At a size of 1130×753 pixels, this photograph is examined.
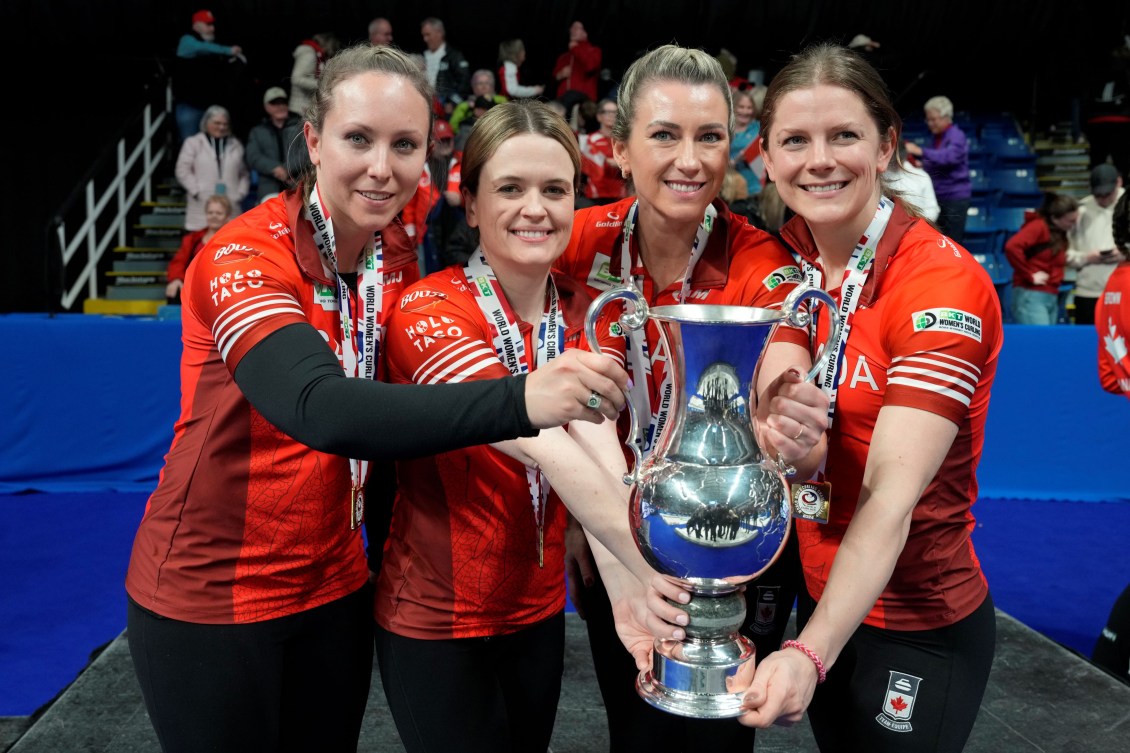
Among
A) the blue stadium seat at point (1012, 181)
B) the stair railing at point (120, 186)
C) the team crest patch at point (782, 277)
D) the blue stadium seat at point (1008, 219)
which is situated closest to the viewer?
the team crest patch at point (782, 277)

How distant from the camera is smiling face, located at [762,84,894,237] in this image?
178cm

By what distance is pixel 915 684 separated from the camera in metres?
1.79

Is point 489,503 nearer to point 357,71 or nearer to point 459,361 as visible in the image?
point 459,361

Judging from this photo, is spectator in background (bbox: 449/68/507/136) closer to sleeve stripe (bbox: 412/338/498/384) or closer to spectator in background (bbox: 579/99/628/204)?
spectator in background (bbox: 579/99/628/204)

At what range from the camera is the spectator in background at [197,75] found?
971 cm

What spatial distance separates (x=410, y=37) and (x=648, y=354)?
36.0ft

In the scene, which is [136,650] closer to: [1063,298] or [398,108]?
[398,108]

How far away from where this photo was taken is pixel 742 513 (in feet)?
4.42

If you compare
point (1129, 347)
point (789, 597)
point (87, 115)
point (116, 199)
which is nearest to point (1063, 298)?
point (1129, 347)

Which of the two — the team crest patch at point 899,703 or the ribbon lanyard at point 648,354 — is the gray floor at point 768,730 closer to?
the team crest patch at point 899,703

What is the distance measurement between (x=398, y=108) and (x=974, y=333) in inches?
42.3

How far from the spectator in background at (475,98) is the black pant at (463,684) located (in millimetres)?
6876

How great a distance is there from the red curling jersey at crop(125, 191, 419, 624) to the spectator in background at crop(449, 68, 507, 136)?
6.76 meters

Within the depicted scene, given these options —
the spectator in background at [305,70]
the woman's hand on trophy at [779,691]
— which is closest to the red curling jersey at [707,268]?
the woman's hand on trophy at [779,691]
